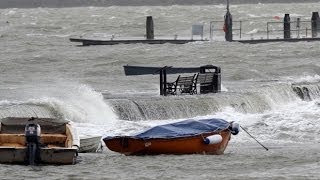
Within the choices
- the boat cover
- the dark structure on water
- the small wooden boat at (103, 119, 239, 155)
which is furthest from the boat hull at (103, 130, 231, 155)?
the dark structure on water

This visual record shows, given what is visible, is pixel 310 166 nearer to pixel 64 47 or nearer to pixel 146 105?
pixel 146 105

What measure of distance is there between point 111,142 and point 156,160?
1219 mm

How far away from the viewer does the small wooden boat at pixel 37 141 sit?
24609 mm

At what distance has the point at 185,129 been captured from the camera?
27.2m

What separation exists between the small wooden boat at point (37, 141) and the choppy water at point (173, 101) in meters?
0.25

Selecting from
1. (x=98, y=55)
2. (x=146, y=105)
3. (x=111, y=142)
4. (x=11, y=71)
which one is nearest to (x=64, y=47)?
(x=98, y=55)

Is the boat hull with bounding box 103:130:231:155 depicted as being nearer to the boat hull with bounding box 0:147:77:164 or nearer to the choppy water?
the choppy water

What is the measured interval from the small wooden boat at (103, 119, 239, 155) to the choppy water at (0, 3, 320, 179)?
27cm

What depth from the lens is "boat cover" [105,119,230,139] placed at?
2669cm

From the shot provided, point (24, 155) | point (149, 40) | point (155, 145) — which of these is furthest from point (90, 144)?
point (149, 40)

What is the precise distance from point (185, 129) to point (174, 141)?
707 mm

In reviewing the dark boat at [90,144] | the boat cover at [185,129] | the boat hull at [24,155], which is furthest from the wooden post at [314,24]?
the boat hull at [24,155]

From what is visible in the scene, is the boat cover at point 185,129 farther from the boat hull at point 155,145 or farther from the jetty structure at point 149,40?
the jetty structure at point 149,40

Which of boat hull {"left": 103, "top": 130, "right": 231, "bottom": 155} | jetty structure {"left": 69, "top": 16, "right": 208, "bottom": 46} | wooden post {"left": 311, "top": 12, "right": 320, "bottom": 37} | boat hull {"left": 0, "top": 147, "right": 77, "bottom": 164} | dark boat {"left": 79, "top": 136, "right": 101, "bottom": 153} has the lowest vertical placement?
jetty structure {"left": 69, "top": 16, "right": 208, "bottom": 46}
